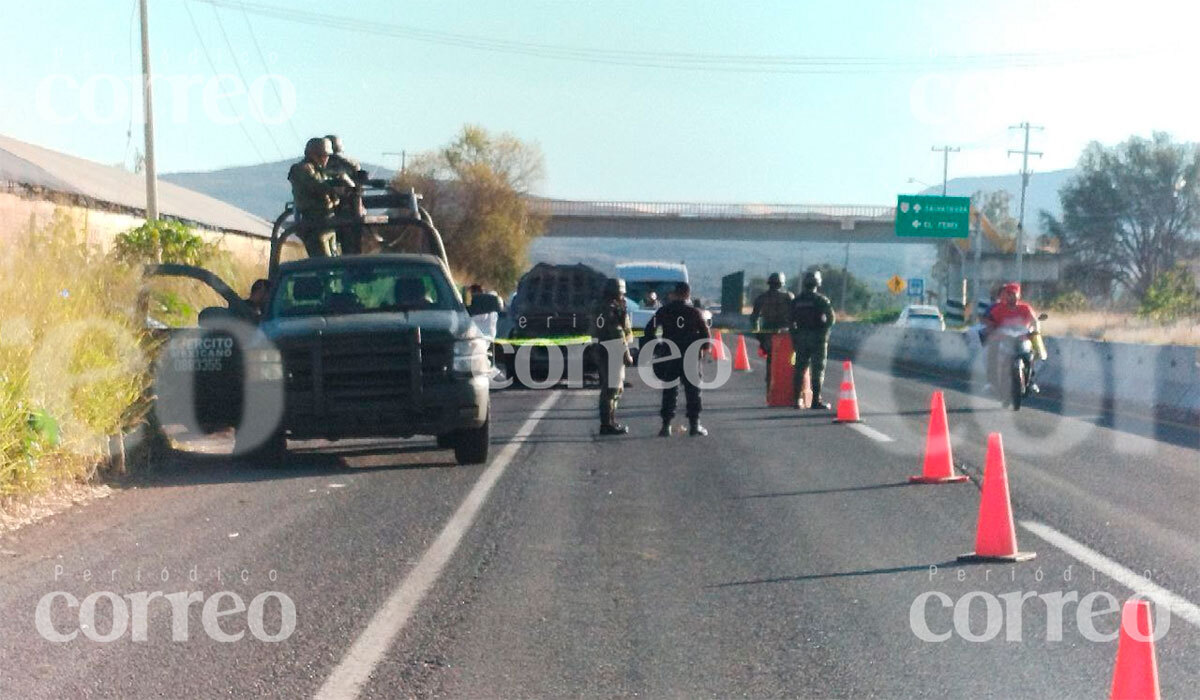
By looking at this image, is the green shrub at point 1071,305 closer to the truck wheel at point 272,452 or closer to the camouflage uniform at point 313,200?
the camouflage uniform at point 313,200

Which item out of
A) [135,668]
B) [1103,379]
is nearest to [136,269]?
[135,668]

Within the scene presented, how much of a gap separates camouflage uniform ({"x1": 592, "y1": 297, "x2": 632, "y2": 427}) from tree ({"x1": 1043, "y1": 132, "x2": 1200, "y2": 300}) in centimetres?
7343

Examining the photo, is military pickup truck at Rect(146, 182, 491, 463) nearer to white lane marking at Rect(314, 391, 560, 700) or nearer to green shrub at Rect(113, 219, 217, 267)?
white lane marking at Rect(314, 391, 560, 700)

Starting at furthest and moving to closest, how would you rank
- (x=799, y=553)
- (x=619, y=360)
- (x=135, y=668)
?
(x=619, y=360) → (x=799, y=553) → (x=135, y=668)

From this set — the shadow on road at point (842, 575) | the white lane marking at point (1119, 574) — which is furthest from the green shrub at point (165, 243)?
the shadow on road at point (842, 575)

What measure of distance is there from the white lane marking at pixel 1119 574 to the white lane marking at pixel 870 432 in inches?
229

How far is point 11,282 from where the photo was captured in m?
12.2

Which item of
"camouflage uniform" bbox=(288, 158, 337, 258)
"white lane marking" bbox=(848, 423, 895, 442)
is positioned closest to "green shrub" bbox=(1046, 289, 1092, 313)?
"white lane marking" bbox=(848, 423, 895, 442)

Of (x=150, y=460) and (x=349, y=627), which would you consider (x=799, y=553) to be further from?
(x=150, y=460)

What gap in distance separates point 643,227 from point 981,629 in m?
77.9

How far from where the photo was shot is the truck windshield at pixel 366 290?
1389 centimetres

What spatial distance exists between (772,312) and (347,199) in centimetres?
714

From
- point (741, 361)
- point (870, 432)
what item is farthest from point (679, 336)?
point (741, 361)

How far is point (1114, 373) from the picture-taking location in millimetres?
23859
